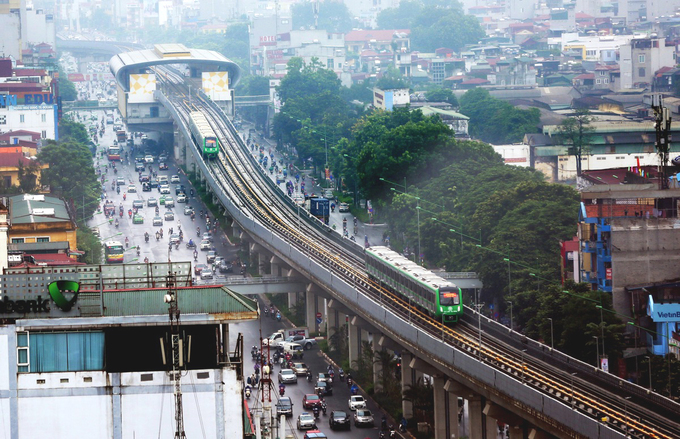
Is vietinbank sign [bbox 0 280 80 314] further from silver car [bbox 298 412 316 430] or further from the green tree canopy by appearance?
the green tree canopy

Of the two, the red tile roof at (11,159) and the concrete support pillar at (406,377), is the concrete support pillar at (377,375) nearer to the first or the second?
the concrete support pillar at (406,377)

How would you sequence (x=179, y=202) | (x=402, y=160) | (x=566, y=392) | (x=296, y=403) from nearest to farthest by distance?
(x=566, y=392) → (x=296, y=403) → (x=402, y=160) → (x=179, y=202)

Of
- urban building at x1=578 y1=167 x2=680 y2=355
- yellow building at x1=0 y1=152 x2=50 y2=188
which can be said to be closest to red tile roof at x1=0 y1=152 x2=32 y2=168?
yellow building at x1=0 y1=152 x2=50 y2=188

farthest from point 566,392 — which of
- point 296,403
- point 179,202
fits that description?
point 179,202

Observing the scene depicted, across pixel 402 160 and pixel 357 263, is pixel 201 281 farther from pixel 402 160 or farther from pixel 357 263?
pixel 402 160

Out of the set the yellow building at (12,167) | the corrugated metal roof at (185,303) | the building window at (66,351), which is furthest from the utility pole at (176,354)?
the yellow building at (12,167)

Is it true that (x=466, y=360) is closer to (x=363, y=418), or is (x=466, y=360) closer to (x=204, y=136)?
(x=363, y=418)
